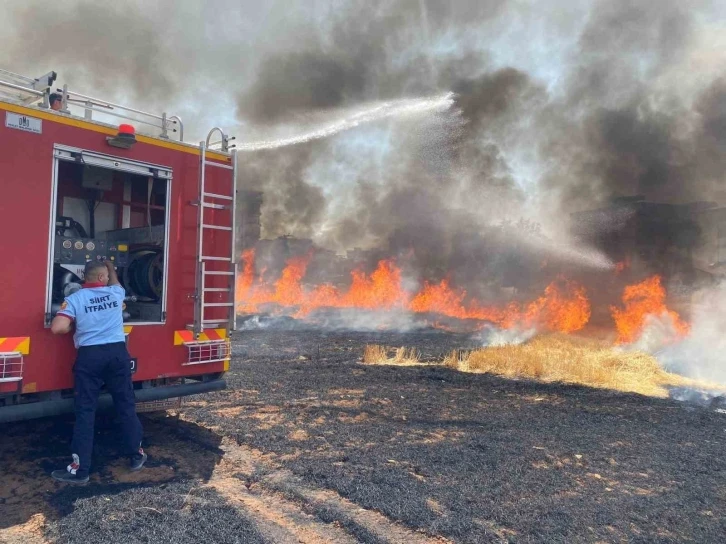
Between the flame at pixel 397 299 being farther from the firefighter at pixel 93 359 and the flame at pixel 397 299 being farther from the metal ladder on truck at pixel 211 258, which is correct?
the firefighter at pixel 93 359

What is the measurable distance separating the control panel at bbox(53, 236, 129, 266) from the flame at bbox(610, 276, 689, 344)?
47.2 feet

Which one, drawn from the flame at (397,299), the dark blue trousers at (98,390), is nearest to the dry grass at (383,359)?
the dark blue trousers at (98,390)

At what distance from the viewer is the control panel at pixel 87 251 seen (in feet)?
15.8

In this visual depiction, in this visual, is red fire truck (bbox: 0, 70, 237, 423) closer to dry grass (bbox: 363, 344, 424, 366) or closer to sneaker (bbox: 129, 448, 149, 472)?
sneaker (bbox: 129, 448, 149, 472)

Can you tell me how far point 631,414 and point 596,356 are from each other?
463 cm

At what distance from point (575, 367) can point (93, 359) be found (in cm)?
897

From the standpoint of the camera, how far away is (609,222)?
2169 cm

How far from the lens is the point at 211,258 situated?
5.22 m

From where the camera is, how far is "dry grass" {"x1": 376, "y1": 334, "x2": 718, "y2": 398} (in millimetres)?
9781

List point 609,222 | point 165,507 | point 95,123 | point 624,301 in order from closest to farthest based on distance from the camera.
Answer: point 165,507 < point 95,123 < point 624,301 < point 609,222

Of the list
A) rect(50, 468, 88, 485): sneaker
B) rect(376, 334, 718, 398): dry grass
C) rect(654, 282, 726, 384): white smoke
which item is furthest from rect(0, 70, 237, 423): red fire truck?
rect(654, 282, 726, 384): white smoke

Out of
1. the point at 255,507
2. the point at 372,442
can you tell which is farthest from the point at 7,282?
the point at 372,442

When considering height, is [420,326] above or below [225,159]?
below

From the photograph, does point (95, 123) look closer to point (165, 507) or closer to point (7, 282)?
point (7, 282)
